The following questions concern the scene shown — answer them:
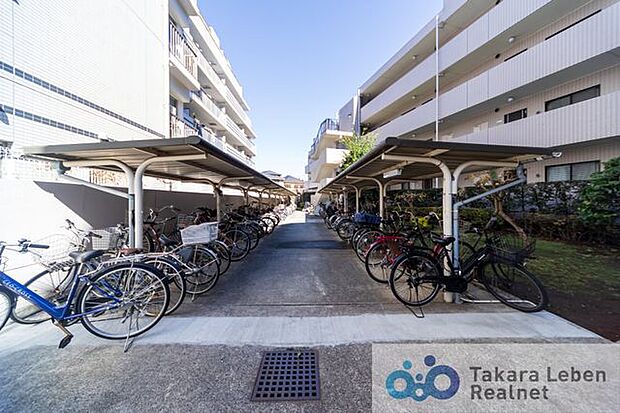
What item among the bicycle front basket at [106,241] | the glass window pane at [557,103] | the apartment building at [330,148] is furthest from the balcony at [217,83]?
the glass window pane at [557,103]

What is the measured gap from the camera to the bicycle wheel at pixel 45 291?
2.91 meters

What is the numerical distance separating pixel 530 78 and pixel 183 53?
1484 cm

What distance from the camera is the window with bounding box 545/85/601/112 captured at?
8.66 meters

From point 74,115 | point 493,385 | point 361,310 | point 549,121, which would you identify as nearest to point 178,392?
point 361,310

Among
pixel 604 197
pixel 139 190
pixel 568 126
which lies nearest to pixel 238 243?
pixel 139 190

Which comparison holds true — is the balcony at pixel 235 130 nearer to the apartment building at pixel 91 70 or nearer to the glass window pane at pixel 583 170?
the apartment building at pixel 91 70

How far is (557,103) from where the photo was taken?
9664 mm

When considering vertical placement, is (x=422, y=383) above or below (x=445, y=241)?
below

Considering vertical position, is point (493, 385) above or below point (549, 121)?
below

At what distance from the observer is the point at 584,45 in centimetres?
803

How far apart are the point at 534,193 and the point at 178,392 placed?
35.4 ft

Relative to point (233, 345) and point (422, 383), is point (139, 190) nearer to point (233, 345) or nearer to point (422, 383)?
point (233, 345)

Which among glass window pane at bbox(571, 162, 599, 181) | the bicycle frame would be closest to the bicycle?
the bicycle frame

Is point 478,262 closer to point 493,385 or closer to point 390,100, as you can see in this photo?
point 493,385
